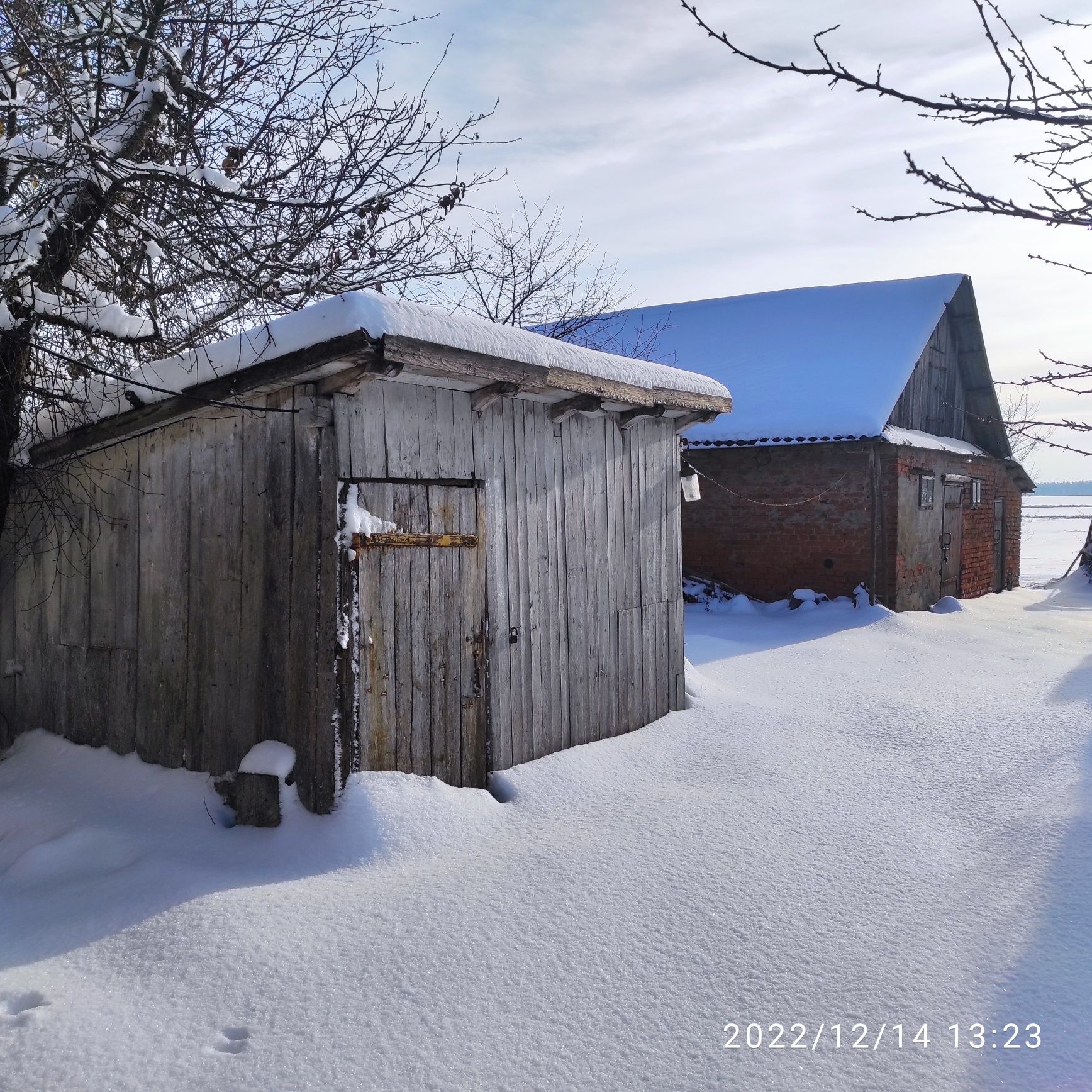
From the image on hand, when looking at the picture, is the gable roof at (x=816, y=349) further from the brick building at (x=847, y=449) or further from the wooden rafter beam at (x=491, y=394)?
the wooden rafter beam at (x=491, y=394)

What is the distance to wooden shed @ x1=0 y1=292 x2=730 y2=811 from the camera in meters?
4.39

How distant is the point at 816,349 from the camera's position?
1492cm

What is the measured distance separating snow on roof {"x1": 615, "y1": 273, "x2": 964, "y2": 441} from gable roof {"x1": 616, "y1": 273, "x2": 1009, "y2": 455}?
0.07 feet

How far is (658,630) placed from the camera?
674cm

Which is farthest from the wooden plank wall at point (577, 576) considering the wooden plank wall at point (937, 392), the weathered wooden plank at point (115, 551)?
the wooden plank wall at point (937, 392)

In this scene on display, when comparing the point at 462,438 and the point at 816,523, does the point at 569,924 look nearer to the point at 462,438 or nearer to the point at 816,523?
the point at 462,438

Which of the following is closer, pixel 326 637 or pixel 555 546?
pixel 326 637

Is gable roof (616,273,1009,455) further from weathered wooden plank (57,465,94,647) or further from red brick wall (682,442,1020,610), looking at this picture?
weathered wooden plank (57,465,94,647)

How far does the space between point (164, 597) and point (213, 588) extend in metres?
0.58

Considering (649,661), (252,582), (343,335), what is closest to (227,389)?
(343,335)

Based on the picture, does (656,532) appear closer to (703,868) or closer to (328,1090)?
(703,868)

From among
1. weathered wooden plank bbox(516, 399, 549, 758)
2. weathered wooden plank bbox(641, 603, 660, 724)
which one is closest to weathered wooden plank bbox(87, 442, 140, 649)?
weathered wooden plank bbox(516, 399, 549, 758)

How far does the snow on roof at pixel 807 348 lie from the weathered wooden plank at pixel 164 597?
330 inches

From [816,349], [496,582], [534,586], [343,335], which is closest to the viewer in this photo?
[343,335]
